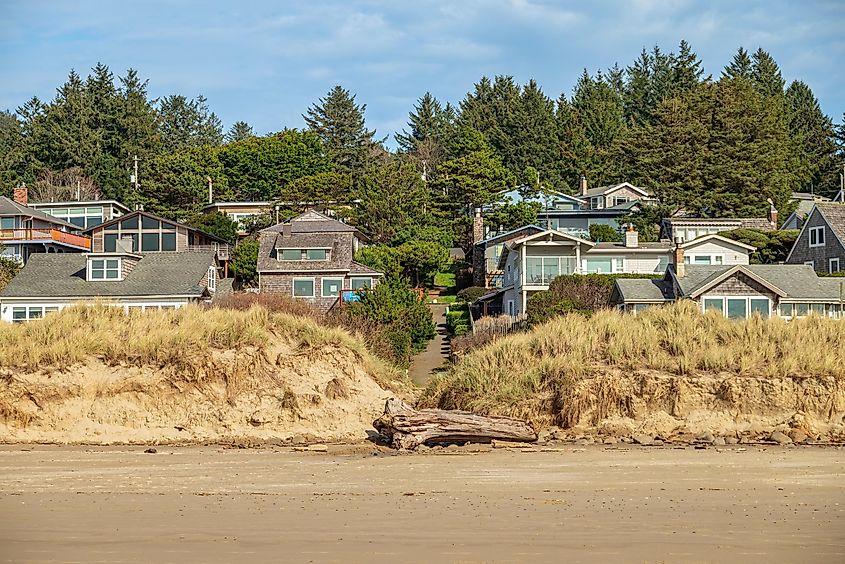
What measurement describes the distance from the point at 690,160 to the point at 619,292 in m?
29.4

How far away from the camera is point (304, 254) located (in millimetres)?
63156

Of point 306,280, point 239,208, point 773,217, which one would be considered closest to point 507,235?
point 306,280

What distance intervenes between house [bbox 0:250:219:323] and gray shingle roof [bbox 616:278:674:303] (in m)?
21.0

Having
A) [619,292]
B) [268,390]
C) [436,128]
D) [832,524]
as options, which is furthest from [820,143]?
[832,524]

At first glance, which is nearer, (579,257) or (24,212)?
(579,257)

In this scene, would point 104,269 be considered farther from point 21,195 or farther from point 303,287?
point 21,195

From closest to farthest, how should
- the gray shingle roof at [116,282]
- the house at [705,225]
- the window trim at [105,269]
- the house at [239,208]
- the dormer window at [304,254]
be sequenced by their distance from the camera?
1. the gray shingle roof at [116,282]
2. the window trim at [105,269]
3. the dormer window at [304,254]
4. the house at [705,225]
5. the house at [239,208]

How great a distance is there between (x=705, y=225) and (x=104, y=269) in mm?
38974

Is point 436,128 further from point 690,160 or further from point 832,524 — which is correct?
point 832,524

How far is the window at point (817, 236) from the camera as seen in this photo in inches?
2343

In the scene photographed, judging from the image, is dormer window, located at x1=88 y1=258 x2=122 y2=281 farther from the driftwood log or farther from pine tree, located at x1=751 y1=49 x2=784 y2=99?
pine tree, located at x1=751 y1=49 x2=784 y2=99

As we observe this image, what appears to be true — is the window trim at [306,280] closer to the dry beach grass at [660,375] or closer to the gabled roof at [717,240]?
the gabled roof at [717,240]

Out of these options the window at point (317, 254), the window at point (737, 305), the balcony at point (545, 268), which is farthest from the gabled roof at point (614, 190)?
the window at point (737, 305)

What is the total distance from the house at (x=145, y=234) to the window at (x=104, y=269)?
1116 centimetres
